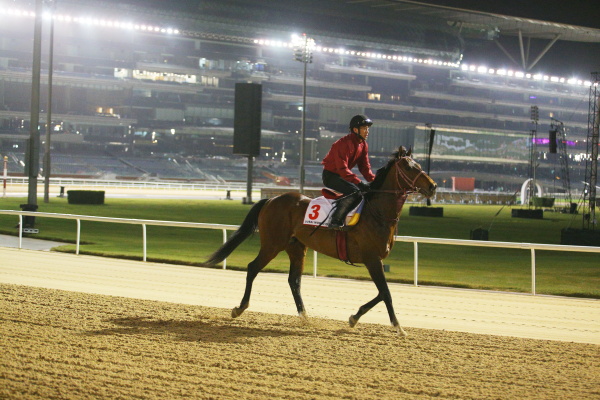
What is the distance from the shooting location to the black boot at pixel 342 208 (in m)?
6.63

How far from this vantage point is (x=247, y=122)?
30578 mm

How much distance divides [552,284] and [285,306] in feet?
16.5

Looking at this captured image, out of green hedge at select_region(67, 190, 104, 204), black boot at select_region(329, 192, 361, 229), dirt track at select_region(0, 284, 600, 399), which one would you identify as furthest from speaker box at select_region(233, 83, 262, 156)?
black boot at select_region(329, 192, 361, 229)

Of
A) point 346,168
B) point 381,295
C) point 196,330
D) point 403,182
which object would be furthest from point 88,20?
point 381,295

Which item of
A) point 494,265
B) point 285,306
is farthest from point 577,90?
point 285,306

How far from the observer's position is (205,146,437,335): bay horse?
6.41 m

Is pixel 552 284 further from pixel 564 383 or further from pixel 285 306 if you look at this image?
pixel 564 383

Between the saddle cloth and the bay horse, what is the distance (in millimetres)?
67

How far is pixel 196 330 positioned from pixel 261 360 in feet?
4.33

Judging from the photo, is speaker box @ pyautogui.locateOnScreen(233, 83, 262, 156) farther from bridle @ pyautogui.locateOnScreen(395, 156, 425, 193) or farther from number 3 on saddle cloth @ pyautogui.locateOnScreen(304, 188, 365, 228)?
bridle @ pyautogui.locateOnScreen(395, 156, 425, 193)

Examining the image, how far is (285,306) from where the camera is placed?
8.05 metres

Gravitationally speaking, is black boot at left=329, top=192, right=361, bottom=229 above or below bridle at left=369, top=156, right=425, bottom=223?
below

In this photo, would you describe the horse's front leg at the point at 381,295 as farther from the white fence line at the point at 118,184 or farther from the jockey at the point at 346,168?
the white fence line at the point at 118,184

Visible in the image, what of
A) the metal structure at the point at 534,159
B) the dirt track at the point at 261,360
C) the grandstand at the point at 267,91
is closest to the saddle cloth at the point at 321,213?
the dirt track at the point at 261,360
